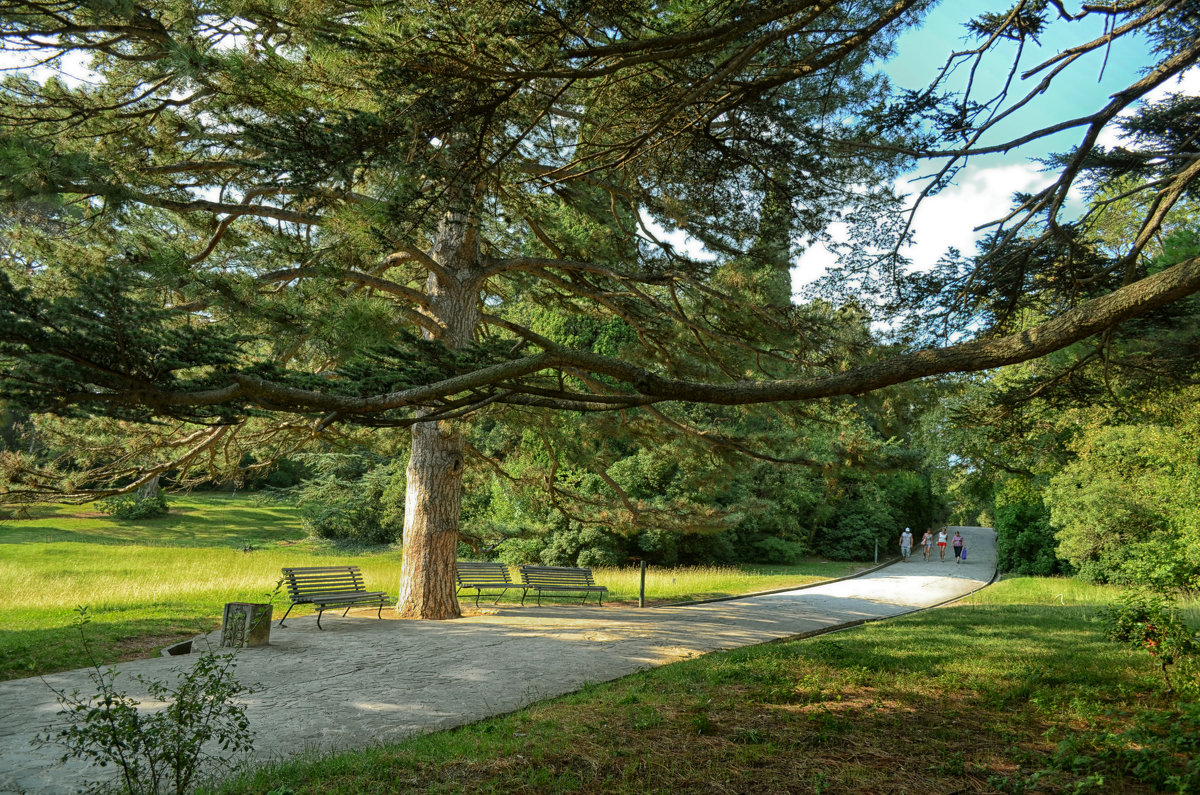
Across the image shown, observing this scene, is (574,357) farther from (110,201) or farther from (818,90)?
(110,201)

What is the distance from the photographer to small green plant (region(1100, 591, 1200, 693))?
20.7ft

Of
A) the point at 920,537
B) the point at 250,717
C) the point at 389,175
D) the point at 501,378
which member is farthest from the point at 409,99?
the point at 920,537

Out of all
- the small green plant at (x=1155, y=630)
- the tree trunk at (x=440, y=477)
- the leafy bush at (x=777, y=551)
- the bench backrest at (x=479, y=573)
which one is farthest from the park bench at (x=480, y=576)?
the leafy bush at (x=777, y=551)

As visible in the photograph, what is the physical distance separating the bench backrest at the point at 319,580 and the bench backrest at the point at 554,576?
4079 mm

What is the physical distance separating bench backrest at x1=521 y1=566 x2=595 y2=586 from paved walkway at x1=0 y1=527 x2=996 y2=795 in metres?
1.13

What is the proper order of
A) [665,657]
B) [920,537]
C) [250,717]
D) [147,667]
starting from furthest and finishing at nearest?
[920,537] → [665,657] → [147,667] → [250,717]

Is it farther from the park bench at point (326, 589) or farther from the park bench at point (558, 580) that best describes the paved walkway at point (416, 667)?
the park bench at point (558, 580)

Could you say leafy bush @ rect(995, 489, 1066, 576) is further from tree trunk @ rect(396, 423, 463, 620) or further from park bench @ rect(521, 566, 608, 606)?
tree trunk @ rect(396, 423, 463, 620)

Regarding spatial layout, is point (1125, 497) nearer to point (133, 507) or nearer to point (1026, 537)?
point (1026, 537)

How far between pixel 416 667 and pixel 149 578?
1239cm

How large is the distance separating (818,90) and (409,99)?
3901 mm

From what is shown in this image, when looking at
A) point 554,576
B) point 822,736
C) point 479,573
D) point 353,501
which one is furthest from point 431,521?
point 353,501

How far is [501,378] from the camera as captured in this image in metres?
4.21

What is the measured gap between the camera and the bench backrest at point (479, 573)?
13.9 meters
